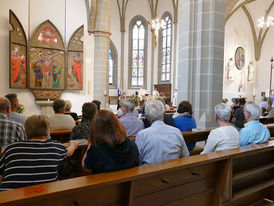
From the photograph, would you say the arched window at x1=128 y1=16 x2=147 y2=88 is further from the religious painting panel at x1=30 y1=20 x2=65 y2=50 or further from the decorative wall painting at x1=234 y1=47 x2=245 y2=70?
Answer: the religious painting panel at x1=30 y1=20 x2=65 y2=50

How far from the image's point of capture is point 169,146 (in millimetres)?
2434

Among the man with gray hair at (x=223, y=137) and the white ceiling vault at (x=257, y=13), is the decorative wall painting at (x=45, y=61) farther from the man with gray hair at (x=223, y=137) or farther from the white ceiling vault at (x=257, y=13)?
the white ceiling vault at (x=257, y=13)

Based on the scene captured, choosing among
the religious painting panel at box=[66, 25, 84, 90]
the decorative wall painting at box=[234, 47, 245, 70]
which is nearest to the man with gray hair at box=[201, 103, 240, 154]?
the religious painting panel at box=[66, 25, 84, 90]

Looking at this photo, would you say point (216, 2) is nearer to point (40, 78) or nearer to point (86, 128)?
point (86, 128)

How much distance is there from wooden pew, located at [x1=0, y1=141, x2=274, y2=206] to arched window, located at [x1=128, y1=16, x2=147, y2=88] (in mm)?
16537

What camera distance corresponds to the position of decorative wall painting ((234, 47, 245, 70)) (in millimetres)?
17766

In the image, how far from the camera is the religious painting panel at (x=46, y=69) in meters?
9.02

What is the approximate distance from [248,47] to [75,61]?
14243 millimetres

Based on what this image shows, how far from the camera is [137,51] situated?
762 inches

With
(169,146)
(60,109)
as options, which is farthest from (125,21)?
(169,146)

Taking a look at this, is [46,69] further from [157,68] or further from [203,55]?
[157,68]

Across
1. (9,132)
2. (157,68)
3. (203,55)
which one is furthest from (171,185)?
(157,68)

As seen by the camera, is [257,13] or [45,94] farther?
[257,13]

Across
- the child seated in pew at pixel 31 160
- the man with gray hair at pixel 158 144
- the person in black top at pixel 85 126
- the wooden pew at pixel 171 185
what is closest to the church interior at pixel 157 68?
the wooden pew at pixel 171 185
